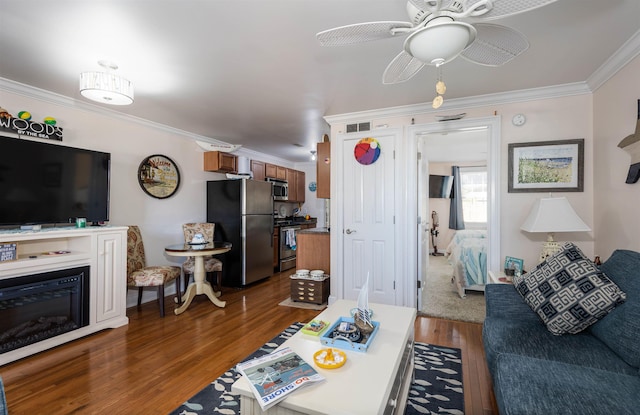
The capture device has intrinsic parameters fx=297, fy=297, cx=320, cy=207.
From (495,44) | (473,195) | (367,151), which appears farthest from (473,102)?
(473,195)

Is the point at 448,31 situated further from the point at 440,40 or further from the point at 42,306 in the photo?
the point at 42,306

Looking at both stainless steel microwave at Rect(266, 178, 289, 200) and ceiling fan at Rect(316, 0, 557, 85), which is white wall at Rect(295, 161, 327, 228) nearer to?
stainless steel microwave at Rect(266, 178, 289, 200)

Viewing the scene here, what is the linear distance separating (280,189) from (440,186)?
4.15 meters

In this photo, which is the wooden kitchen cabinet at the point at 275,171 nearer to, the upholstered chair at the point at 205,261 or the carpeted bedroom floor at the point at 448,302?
the upholstered chair at the point at 205,261

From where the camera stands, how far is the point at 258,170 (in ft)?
18.8

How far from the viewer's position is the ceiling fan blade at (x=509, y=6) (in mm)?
1153

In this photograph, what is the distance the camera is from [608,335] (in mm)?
1578

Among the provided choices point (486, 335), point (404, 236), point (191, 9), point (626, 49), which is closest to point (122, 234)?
point (191, 9)

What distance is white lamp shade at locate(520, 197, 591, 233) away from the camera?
2350mm

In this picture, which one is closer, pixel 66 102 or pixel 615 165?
pixel 615 165

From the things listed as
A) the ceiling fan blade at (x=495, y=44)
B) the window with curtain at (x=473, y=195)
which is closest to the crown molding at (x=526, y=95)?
the ceiling fan blade at (x=495, y=44)

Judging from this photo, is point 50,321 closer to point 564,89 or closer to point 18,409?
point 18,409

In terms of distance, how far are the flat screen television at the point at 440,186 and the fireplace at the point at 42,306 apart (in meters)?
7.10

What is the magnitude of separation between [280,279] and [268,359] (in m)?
3.78
